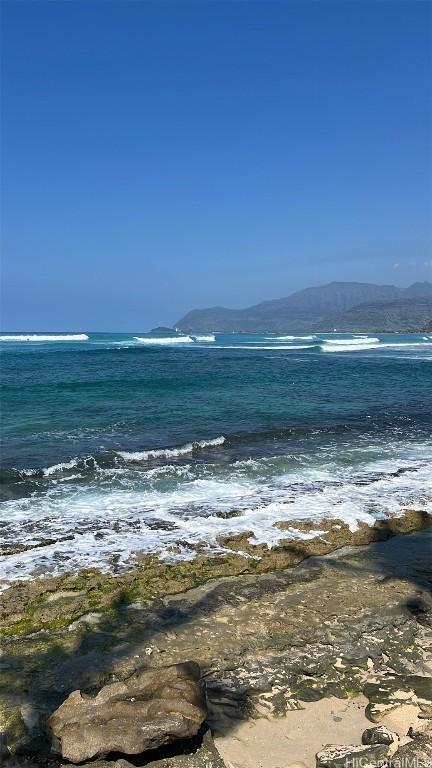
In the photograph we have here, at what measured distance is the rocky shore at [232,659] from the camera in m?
3.37

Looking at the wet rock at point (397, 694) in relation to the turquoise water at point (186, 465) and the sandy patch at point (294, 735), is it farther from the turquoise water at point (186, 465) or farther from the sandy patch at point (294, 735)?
the turquoise water at point (186, 465)

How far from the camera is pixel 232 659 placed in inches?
170

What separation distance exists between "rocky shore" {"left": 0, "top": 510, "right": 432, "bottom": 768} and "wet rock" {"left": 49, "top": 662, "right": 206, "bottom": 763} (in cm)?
1

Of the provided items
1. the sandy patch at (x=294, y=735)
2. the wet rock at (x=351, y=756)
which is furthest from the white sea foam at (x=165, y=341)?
the wet rock at (x=351, y=756)

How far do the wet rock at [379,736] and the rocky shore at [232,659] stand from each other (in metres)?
0.01

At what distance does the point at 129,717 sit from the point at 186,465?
765 cm

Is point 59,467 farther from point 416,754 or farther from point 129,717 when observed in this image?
point 416,754

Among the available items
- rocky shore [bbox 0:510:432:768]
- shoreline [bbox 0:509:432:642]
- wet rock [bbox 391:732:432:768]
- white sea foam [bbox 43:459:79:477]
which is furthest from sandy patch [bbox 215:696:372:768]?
white sea foam [bbox 43:459:79:477]

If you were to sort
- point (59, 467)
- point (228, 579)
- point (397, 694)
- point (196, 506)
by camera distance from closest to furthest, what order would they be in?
point (397, 694) → point (228, 579) → point (196, 506) → point (59, 467)

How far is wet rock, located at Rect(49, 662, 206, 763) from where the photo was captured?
3.27 m

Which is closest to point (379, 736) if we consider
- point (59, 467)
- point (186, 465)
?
point (186, 465)

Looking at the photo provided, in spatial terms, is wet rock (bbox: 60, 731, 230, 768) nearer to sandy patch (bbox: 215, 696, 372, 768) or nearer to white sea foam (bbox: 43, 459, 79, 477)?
sandy patch (bbox: 215, 696, 372, 768)

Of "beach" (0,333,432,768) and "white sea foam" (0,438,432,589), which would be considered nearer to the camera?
"beach" (0,333,432,768)

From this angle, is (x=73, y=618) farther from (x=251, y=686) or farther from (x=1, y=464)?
(x=1, y=464)
